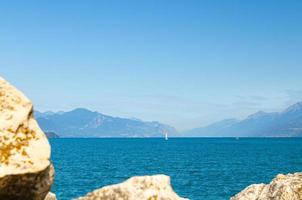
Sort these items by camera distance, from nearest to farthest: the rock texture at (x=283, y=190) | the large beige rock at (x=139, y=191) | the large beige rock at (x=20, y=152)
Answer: the large beige rock at (x=20, y=152), the large beige rock at (x=139, y=191), the rock texture at (x=283, y=190)

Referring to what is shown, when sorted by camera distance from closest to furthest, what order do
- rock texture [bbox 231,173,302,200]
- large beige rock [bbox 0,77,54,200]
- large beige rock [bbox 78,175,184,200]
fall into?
large beige rock [bbox 0,77,54,200], large beige rock [bbox 78,175,184,200], rock texture [bbox 231,173,302,200]

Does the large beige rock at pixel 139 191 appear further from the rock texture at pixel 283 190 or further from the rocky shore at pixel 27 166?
the rock texture at pixel 283 190

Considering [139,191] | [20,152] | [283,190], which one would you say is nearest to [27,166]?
[20,152]

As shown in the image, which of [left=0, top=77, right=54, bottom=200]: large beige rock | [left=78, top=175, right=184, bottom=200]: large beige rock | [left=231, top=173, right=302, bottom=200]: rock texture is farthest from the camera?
[left=231, top=173, right=302, bottom=200]: rock texture

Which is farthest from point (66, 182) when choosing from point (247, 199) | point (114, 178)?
point (247, 199)

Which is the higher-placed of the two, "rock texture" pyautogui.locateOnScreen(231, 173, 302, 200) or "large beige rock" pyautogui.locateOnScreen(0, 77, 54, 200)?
"large beige rock" pyautogui.locateOnScreen(0, 77, 54, 200)

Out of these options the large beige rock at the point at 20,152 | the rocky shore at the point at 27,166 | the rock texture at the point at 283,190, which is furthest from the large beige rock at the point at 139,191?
the rock texture at the point at 283,190

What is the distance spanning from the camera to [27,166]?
10.9m

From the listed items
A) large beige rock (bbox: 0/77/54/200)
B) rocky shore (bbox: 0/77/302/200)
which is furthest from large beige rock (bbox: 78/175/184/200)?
large beige rock (bbox: 0/77/54/200)

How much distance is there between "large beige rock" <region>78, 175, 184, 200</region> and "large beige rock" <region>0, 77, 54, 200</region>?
140cm

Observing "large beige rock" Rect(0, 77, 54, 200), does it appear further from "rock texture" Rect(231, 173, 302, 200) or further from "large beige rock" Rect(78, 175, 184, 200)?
"rock texture" Rect(231, 173, 302, 200)

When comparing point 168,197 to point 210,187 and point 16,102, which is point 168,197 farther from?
point 210,187

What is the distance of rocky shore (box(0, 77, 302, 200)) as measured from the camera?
10828mm

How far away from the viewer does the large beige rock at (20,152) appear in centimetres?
1077
